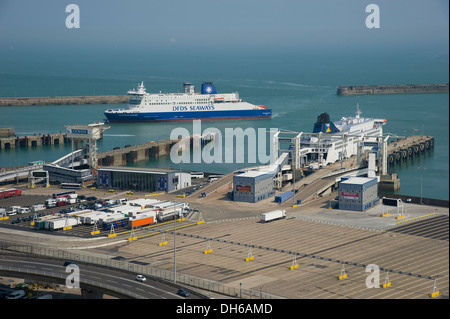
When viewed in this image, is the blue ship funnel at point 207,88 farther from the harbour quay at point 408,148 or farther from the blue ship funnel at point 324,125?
the blue ship funnel at point 324,125

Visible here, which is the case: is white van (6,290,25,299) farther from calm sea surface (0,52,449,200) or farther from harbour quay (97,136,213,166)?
harbour quay (97,136,213,166)

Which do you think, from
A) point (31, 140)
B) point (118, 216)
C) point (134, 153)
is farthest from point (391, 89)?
point (118, 216)

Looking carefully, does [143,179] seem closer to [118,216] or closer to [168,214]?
[168,214]

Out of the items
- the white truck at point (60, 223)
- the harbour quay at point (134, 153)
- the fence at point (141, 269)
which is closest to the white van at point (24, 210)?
the white truck at point (60, 223)
